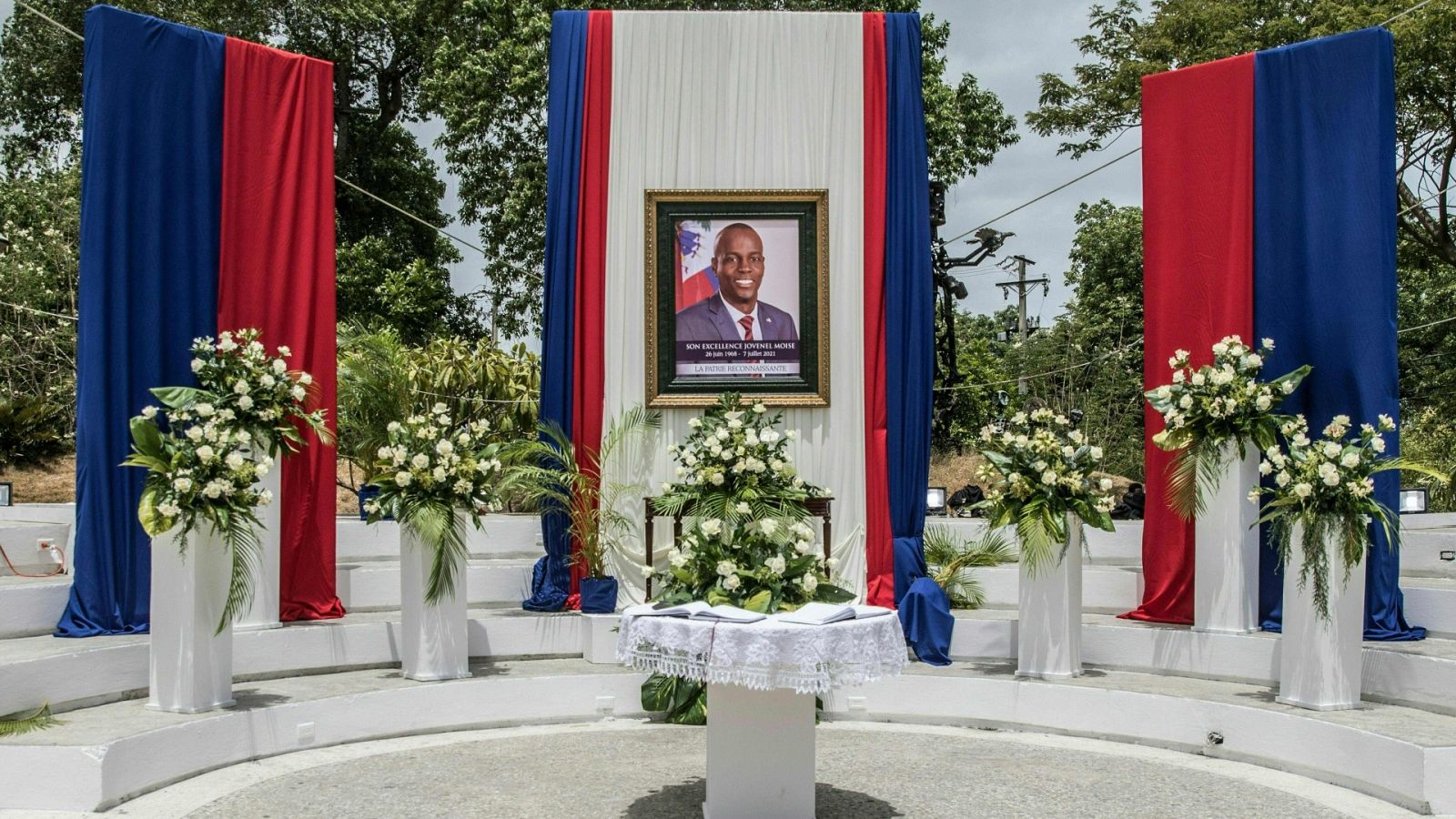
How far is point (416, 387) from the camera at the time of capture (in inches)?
507

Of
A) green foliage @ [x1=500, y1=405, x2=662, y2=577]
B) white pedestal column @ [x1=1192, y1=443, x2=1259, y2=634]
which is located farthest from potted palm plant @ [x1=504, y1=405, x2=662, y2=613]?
white pedestal column @ [x1=1192, y1=443, x2=1259, y2=634]

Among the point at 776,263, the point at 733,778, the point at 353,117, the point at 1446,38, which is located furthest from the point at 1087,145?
the point at 733,778

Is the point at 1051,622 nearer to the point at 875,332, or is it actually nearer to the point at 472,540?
the point at 875,332

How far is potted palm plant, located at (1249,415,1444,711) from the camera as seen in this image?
21.1ft

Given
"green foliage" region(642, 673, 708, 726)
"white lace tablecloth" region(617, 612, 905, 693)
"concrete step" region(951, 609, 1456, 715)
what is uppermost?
"white lace tablecloth" region(617, 612, 905, 693)

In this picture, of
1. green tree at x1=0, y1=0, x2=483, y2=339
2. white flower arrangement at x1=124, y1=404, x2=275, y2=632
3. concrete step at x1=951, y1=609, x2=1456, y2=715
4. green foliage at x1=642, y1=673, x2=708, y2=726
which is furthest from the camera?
green tree at x1=0, y1=0, x2=483, y2=339

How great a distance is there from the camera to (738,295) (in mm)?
9258

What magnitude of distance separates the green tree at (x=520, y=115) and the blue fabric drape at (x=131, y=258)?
7488mm

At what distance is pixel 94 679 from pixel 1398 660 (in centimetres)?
650

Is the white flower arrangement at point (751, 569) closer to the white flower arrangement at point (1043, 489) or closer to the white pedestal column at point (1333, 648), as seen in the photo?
the white flower arrangement at point (1043, 489)

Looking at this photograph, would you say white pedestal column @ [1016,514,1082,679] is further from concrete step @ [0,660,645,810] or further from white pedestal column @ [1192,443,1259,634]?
concrete step @ [0,660,645,810]

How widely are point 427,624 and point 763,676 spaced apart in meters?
3.43

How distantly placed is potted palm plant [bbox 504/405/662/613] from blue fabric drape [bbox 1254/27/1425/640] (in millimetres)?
4107

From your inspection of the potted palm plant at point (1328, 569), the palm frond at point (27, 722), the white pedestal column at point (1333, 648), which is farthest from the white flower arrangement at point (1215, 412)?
the palm frond at point (27, 722)
